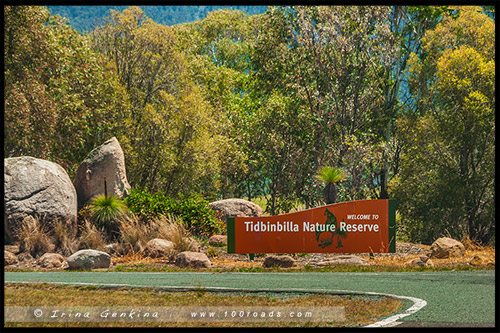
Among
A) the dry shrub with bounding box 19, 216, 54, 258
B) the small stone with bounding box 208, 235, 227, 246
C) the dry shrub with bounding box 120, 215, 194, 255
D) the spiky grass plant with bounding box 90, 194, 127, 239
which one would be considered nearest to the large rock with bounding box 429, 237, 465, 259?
the small stone with bounding box 208, 235, 227, 246

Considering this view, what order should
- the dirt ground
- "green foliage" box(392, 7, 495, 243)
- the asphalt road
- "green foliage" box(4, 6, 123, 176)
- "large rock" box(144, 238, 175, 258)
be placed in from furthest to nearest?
"green foliage" box(392, 7, 495, 243) → "green foliage" box(4, 6, 123, 176) → "large rock" box(144, 238, 175, 258) → the dirt ground → the asphalt road

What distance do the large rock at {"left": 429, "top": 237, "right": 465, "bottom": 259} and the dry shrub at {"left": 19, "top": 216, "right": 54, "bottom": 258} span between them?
10599mm

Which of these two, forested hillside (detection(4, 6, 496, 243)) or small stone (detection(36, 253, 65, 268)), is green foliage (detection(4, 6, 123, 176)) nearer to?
forested hillside (detection(4, 6, 496, 243))

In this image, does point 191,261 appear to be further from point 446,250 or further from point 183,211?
point 446,250

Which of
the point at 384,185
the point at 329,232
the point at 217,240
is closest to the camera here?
the point at 329,232

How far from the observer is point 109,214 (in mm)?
20141

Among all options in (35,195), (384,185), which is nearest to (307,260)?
(35,195)

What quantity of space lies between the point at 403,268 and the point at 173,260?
5.77 metres

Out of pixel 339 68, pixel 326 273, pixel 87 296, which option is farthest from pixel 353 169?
pixel 87 296

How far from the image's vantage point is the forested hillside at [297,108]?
24031 mm

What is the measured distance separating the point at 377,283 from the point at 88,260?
22.4 feet

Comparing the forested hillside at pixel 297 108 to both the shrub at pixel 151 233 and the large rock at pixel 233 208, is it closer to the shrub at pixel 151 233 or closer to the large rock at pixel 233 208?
the large rock at pixel 233 208

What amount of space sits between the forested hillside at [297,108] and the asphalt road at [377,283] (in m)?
8.26

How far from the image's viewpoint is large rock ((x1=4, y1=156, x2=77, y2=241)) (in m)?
19.3
